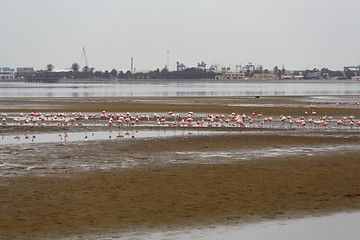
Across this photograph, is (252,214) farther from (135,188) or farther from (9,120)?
(9,120)

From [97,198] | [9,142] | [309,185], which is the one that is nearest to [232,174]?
[309,185]

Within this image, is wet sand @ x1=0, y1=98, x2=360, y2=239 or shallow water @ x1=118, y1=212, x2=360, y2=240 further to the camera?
wet sand @ x1=0, y1=98, x2=360, y2=239

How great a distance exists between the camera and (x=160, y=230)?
13.7 m

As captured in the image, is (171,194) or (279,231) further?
(171,194)

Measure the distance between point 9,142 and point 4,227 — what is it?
56.9ft

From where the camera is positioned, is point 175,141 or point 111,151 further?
point 175,141

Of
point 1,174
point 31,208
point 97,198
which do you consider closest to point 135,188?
point 97,198

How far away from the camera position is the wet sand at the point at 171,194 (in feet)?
47.3

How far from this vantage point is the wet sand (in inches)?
568

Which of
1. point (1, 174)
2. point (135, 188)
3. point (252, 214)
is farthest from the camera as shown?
point (1, 174)

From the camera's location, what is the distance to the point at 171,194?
1759 cm

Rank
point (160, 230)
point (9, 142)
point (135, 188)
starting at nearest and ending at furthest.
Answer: point (160, 230) → point (135, 188) → point (9, 142)

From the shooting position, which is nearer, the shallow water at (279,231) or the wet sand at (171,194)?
the shallow water at (279,231)

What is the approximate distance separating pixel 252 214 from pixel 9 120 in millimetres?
32982
